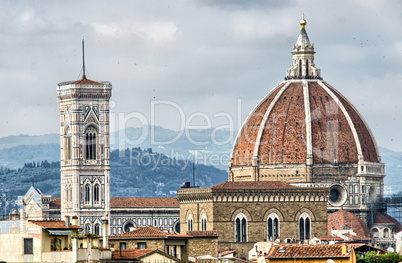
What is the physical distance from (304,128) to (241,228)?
2740 centimetres

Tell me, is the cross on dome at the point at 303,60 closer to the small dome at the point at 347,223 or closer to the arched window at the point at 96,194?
the small dome at the point at 347,223

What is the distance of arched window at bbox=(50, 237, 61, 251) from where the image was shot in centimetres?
5519

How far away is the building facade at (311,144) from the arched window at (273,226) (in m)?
23.0

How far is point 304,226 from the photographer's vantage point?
119m

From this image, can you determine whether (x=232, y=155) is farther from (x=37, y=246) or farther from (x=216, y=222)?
(x=37, y=246)

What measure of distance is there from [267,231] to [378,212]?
3129 centimetres

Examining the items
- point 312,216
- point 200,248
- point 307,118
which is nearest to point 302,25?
point 307,118

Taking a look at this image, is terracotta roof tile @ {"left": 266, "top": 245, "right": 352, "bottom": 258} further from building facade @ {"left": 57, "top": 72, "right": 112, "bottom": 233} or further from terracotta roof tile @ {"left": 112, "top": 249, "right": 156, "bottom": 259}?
building facade @ {"left": 57, "top": 72, "right": 112, "bottom": 233}

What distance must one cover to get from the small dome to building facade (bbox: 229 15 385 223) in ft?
21.8

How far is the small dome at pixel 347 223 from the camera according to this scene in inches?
5202

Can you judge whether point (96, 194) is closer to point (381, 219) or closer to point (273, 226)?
point (381, 219)

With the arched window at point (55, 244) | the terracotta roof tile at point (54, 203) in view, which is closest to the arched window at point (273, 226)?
the terracotta roof tile at point (54, 203)

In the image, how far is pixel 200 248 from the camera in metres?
81.1

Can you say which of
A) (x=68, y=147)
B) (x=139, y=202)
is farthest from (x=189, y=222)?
(x=139, y=202)
